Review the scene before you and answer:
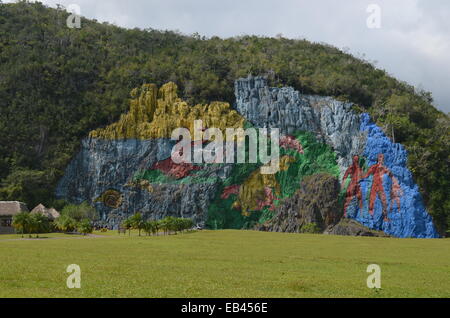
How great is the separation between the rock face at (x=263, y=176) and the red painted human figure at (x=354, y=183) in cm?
18

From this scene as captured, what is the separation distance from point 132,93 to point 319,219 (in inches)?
1796

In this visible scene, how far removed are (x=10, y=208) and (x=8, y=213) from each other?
1.12 metres

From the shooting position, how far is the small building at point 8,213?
78.1 metres

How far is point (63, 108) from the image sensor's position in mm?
103438

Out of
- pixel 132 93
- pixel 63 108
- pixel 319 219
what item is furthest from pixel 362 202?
pixel 63 108

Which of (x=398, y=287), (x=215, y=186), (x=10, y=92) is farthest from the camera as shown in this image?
(x=10, y=92)

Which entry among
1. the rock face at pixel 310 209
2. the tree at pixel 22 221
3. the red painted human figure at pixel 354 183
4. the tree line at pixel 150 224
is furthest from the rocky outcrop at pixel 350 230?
the tree at pixel 22 221

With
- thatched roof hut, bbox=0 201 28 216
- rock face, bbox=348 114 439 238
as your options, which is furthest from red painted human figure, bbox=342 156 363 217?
thatched roof hut, bbox=0 201 28 216

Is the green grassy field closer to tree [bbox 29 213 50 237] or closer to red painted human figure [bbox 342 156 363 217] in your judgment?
tree [bbox 29 213 50 237]

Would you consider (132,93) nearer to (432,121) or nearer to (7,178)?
(7,178)

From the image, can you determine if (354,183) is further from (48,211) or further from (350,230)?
(48,211)

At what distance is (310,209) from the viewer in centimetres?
8831

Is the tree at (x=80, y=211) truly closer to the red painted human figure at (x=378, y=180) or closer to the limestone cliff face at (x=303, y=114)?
the limestone cliff face at (x=303, y=114)
